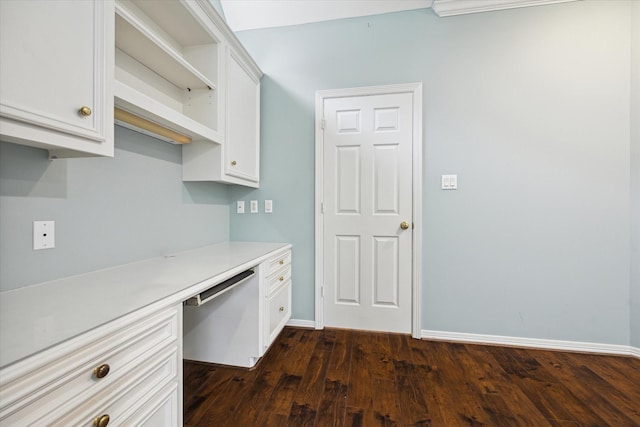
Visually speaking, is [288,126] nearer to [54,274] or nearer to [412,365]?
[54,274]

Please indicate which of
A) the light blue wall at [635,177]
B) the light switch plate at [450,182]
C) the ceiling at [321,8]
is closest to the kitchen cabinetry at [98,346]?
the light switch plate at [450,182]

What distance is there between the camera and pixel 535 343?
206 centimetres

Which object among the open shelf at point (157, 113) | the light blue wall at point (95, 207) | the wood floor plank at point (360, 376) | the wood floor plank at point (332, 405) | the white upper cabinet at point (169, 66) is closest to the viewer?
the light blue wall at point (95, 207)

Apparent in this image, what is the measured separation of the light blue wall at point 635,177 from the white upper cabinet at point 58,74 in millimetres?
3231

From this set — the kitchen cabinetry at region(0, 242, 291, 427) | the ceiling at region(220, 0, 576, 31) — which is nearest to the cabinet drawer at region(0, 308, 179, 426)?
the kitchen cabinetry at region(0, 242, 291, 427)

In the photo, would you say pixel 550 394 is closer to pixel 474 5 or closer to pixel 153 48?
pixel 474 5

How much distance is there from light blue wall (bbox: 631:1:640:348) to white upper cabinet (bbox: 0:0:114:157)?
3231mm

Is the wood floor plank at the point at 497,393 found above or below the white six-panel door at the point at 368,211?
below

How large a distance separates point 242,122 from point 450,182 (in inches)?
68.9

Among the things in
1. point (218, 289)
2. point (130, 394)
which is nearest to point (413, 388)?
point (218, 289)

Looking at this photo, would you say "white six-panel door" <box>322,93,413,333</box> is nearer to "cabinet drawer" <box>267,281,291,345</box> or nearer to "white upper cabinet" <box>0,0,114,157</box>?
"cabinet drawer" <box>267,281,291,345</box>

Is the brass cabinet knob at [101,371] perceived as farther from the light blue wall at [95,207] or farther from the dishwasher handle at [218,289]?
the light blue wall at [95,207]

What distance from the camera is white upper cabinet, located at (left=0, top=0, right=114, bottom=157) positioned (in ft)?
2.44

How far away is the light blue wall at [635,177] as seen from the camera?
1.91 meters
